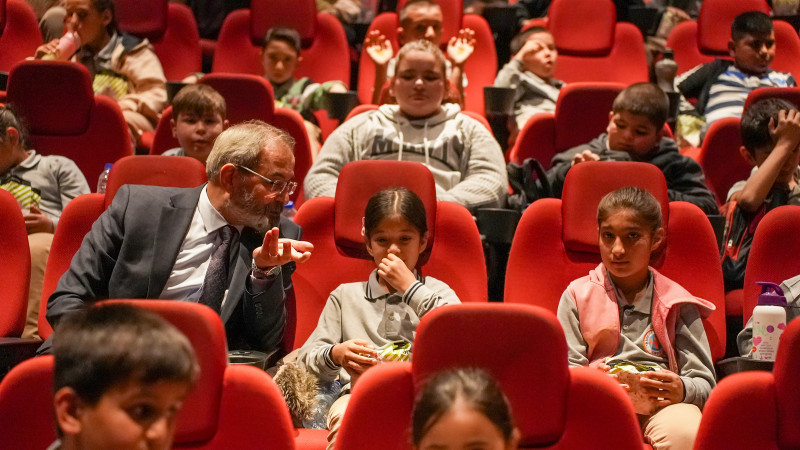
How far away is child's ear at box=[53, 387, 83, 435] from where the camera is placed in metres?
0.99

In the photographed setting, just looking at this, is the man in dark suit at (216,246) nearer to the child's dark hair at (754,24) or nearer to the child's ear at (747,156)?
the child's ear at (747,156)

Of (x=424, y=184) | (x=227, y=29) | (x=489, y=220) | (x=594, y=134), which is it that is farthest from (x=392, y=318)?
(x=227, y=29)

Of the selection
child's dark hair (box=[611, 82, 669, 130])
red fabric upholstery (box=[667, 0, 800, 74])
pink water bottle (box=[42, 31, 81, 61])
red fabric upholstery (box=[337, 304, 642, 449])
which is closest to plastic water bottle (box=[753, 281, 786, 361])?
red fabric upholstery (box=[337, 304, 642, 449])

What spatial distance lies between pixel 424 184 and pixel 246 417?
3.21ft

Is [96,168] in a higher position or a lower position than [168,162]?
lower

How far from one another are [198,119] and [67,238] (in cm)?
73

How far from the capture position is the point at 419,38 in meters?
3.54

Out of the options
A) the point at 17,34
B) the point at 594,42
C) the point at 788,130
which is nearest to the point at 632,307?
the point at 788,130

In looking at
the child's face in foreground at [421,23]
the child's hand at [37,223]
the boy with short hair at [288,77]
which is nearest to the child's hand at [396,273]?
the child's hand at [37,223]

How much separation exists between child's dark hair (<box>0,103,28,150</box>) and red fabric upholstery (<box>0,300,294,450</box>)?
1.59 metres

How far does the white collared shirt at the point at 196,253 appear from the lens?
6.11ft

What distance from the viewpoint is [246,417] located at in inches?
49.9

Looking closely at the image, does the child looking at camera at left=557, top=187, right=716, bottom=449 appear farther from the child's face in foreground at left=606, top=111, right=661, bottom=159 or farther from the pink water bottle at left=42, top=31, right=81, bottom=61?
the pink water bottle at left=42, top=31, right=81, bottom=61

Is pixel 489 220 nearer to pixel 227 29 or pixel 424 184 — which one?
pixel 424 184
